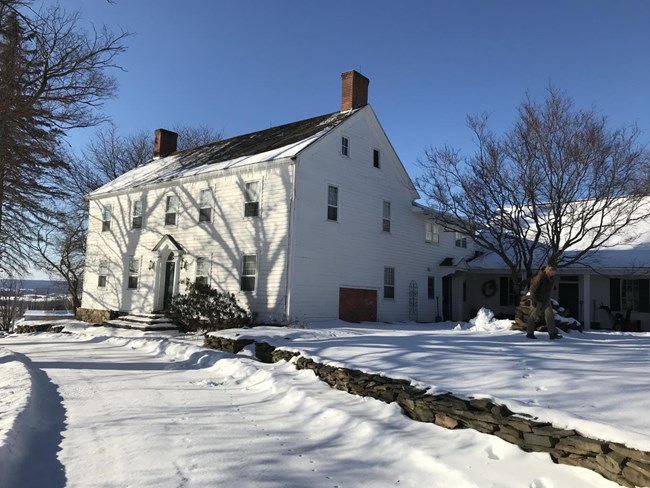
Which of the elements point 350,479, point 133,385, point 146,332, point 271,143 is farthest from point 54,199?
point 350,479

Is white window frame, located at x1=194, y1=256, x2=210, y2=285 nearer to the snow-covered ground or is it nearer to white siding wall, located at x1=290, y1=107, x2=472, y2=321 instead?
white siding wall, located at x1=290, y1=107, x2=472, y2=321

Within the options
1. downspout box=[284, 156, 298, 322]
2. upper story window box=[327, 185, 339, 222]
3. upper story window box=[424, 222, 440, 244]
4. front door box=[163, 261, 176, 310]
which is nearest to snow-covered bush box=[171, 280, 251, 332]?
downspout box=[284, 156, 298, 322]

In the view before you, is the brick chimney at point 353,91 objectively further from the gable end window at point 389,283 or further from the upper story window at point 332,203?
the gable end window at point 389,283

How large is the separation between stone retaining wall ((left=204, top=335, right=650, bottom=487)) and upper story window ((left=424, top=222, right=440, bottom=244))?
1646cm

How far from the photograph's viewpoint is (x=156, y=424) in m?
6.23

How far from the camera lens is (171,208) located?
2227cm

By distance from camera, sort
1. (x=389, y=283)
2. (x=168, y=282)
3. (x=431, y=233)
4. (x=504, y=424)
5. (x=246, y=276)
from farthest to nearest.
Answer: (x=431, y=233)
(x=168, y=282)
(x=389, y=283)
(x=246, y=276)
(x=504, y=424)

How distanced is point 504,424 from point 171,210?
63.5 feet

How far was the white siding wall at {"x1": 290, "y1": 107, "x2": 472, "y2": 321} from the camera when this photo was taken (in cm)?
1770

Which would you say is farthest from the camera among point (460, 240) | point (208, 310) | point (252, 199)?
point (460, 240)

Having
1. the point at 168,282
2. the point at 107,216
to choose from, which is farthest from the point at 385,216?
the point at 107,216

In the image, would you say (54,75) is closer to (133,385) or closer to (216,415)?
(133,385)

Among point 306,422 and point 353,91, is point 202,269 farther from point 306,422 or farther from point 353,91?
point 306,422

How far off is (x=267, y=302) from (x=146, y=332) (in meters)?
4.68
